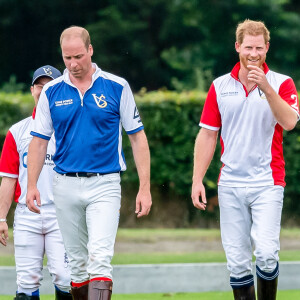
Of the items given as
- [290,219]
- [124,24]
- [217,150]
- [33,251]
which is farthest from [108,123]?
[124,24]

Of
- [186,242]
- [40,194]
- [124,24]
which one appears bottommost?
[186,242]

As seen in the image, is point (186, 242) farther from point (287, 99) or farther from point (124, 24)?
point (124, 24)

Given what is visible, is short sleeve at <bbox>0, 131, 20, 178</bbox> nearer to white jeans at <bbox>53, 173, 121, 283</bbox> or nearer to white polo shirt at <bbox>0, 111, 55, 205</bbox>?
white polo shirt at <bbox>0, 111, 55, 205</bbox>

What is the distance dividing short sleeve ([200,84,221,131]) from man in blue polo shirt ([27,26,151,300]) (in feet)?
2.11

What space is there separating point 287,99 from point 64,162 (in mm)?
1691

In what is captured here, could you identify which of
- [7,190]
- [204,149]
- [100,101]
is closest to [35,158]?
[100,101]

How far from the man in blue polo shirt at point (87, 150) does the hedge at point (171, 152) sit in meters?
8.25

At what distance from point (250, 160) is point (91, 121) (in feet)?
4.05

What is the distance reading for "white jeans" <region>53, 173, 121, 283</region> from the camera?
6.51 m

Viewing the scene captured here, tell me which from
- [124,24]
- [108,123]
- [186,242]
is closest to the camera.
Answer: [108,123]

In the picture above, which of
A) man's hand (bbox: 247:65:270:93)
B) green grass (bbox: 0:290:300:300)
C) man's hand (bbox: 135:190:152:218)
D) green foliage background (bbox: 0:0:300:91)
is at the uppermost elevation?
green foliage background (bbox: 0:0:300:91)

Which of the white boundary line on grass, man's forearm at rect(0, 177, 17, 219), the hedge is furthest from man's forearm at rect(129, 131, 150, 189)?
the hedge

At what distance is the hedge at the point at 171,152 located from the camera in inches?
605

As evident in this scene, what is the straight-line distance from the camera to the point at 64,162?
678 cm
